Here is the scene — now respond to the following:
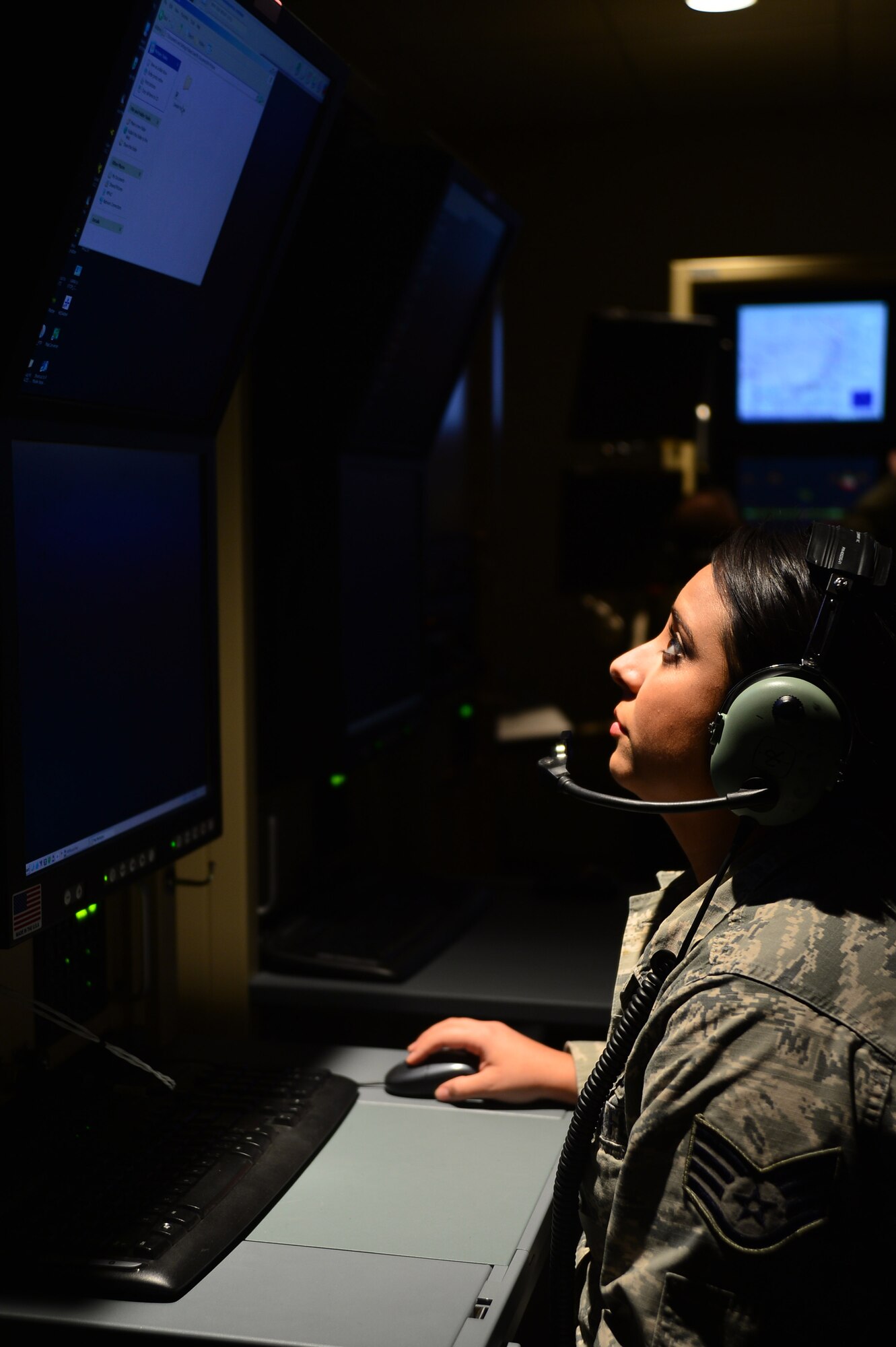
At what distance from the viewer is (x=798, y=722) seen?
3.11ft

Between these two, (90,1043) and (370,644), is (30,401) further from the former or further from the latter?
(370,644)

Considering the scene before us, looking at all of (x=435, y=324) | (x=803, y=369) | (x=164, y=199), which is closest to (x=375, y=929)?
(x=435, y=324)

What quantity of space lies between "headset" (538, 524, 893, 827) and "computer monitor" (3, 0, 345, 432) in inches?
24.0

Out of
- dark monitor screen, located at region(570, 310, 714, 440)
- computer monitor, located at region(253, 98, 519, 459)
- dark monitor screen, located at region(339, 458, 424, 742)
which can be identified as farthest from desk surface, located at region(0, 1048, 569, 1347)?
dark monitor screen, located at region(570, 310, 714, 440)

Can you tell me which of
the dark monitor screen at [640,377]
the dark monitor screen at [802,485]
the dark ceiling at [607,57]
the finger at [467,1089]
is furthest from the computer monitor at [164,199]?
the dark monitor screen at [802,485]

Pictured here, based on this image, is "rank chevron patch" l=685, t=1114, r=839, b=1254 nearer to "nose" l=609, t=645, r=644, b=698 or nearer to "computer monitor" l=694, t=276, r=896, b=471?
"nose" l=609, t=645, r=644, b=698

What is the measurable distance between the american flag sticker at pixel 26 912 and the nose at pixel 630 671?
0.52 meters

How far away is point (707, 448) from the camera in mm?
5016

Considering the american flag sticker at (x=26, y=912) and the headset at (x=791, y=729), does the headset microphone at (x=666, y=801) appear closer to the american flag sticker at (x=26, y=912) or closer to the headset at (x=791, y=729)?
the headset at (x=791, y=729)

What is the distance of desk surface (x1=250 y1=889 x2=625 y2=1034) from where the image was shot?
1568 millimetres

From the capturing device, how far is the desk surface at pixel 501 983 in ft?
5.15

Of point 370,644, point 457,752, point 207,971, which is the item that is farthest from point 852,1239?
point 457,752

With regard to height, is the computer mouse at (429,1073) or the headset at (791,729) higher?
the headset at (791,729)

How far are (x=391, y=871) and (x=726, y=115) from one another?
3716 millimetres
